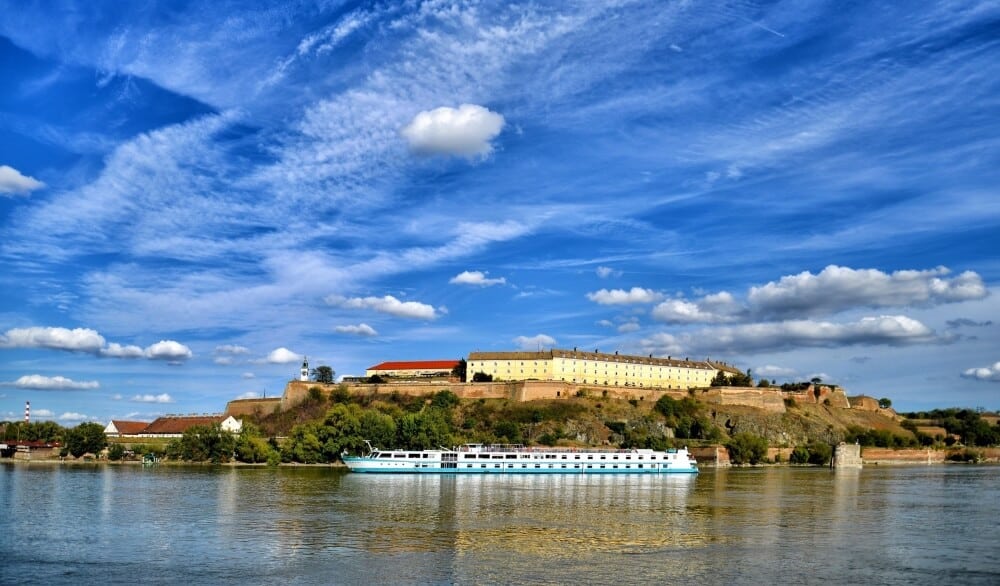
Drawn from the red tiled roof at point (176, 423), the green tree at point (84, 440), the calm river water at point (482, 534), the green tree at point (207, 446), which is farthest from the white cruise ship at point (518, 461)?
the red tiled roof at point (176, 423)

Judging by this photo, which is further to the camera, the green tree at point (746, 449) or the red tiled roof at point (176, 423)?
the red tiled roof at point (176, 423)

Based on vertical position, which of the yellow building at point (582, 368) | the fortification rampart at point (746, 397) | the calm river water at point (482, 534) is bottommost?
the calm river water at point (482, 534)

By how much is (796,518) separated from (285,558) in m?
21.0

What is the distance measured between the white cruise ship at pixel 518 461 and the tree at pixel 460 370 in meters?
33.3

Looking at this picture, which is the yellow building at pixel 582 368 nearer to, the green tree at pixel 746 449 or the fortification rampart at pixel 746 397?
the fortification rampart at pixel 746 397

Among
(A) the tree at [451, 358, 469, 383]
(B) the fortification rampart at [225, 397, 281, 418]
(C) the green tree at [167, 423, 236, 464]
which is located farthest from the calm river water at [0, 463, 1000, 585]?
(A) the tree at [451, 358, 469, 383]

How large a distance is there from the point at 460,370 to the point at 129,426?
39.1m

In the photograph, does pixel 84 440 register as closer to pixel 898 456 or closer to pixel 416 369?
pixel 416 369

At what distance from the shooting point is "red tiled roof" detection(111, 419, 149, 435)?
345 ft


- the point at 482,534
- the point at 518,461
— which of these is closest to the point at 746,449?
the point at 518,461

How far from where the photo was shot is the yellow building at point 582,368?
104 metres

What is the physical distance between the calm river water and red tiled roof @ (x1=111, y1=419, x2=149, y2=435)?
5426 centimetres

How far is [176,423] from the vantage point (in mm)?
104000

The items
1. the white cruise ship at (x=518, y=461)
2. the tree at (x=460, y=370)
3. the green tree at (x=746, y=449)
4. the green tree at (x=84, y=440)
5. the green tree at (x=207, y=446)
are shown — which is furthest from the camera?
the tree at (x=460, y=370)
